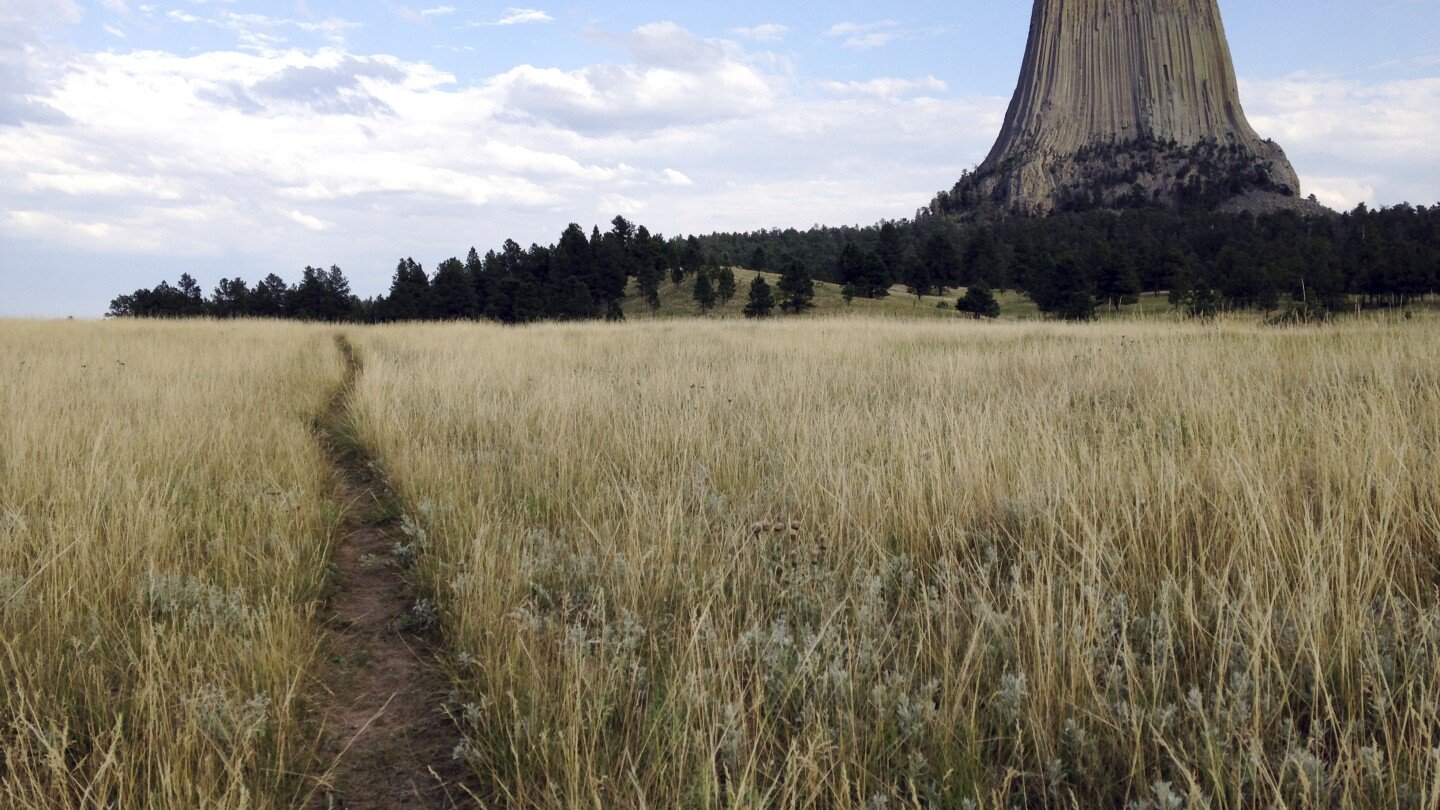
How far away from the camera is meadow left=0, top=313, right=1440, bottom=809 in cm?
182

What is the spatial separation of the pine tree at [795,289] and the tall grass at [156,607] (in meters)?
46.3

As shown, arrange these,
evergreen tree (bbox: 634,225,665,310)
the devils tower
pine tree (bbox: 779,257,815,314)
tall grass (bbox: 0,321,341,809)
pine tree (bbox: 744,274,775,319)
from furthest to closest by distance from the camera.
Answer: the devils tower → evergreen tree (bbox: 634,225,665,310) → pine tree (bbox: 779,257,815,314) → pine tree (bbox: 744,274,775,319) → tall grass (bbox: 0,321,341,809)

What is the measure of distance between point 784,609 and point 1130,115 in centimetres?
17590

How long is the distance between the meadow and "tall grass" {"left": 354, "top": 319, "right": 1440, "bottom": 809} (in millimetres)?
20

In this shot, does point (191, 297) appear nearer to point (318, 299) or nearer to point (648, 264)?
point (318, 299)

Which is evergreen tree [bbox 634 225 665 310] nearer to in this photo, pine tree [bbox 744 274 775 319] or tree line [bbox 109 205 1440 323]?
tree line [bbox 109 205 1440 323]

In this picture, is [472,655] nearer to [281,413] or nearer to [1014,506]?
[1014,506]

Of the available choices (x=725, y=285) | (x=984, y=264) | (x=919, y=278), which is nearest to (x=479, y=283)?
(x=725, y=285)

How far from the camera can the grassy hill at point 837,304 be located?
52125 millimetres

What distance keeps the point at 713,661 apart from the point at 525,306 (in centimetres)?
5514

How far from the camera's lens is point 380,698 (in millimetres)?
2635

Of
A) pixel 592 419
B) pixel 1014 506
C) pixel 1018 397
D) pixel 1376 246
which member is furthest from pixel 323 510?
pixel 1376 246

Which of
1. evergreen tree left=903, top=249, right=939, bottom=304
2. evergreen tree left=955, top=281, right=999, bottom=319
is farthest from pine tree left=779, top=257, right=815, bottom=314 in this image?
evergreen tree left=903, top=249, right=939, bottom=304

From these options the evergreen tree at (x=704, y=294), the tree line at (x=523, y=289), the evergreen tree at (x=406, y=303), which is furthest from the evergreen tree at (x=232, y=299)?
the evergreen tree at (x=704, y=294)
